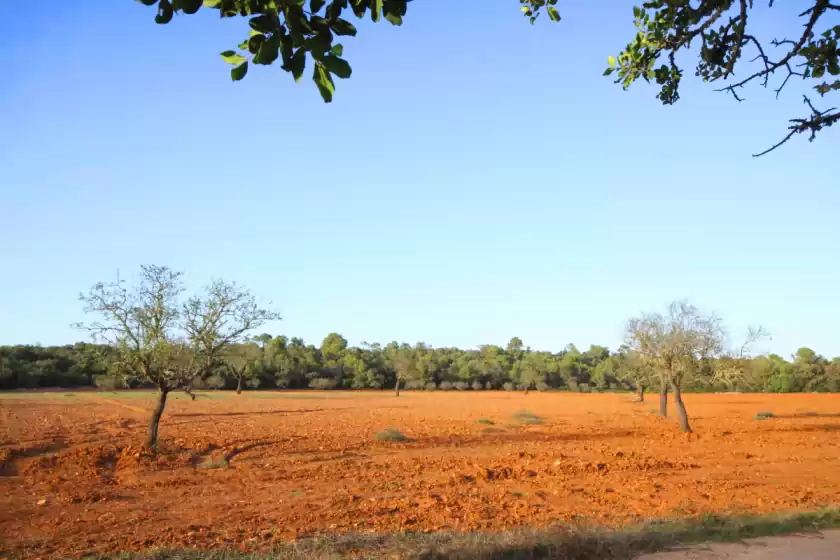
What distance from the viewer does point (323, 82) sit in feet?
8.18

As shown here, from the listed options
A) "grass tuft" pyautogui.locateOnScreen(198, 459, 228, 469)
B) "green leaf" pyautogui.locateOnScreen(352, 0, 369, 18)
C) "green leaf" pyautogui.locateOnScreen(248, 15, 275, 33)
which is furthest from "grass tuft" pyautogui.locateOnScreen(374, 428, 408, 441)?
"green leaf" pyautogui.locateOnScreen(248, 15, 275, 33)

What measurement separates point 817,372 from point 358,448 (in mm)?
80565

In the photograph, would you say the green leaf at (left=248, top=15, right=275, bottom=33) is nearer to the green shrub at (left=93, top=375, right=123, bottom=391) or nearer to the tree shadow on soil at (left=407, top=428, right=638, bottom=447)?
the tree shadow on soil at (left=407, top=428, right=638, bottom=447)

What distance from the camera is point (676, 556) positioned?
5980 mm

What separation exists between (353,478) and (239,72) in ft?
44.4

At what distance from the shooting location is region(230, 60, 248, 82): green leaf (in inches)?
102

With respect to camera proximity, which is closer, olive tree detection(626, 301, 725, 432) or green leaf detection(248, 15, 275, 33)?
Result: green leaf detection(248, 15, 275, 33)

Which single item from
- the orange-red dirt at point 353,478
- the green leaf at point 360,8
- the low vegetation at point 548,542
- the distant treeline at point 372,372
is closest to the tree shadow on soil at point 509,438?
the orange-red dirt at point 353,478

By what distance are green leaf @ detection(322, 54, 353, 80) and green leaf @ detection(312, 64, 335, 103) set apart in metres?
0.11

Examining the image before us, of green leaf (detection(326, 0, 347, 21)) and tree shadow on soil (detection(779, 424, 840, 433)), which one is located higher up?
green leaf (detection(326, 0, 347, 21))

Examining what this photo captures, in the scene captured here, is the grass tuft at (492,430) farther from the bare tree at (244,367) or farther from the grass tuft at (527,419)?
the bare tree at (244,367)

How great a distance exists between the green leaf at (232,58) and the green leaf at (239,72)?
0.08 ft

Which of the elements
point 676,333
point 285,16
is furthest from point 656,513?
point 676,333

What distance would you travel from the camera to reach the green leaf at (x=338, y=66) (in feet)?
7.77
